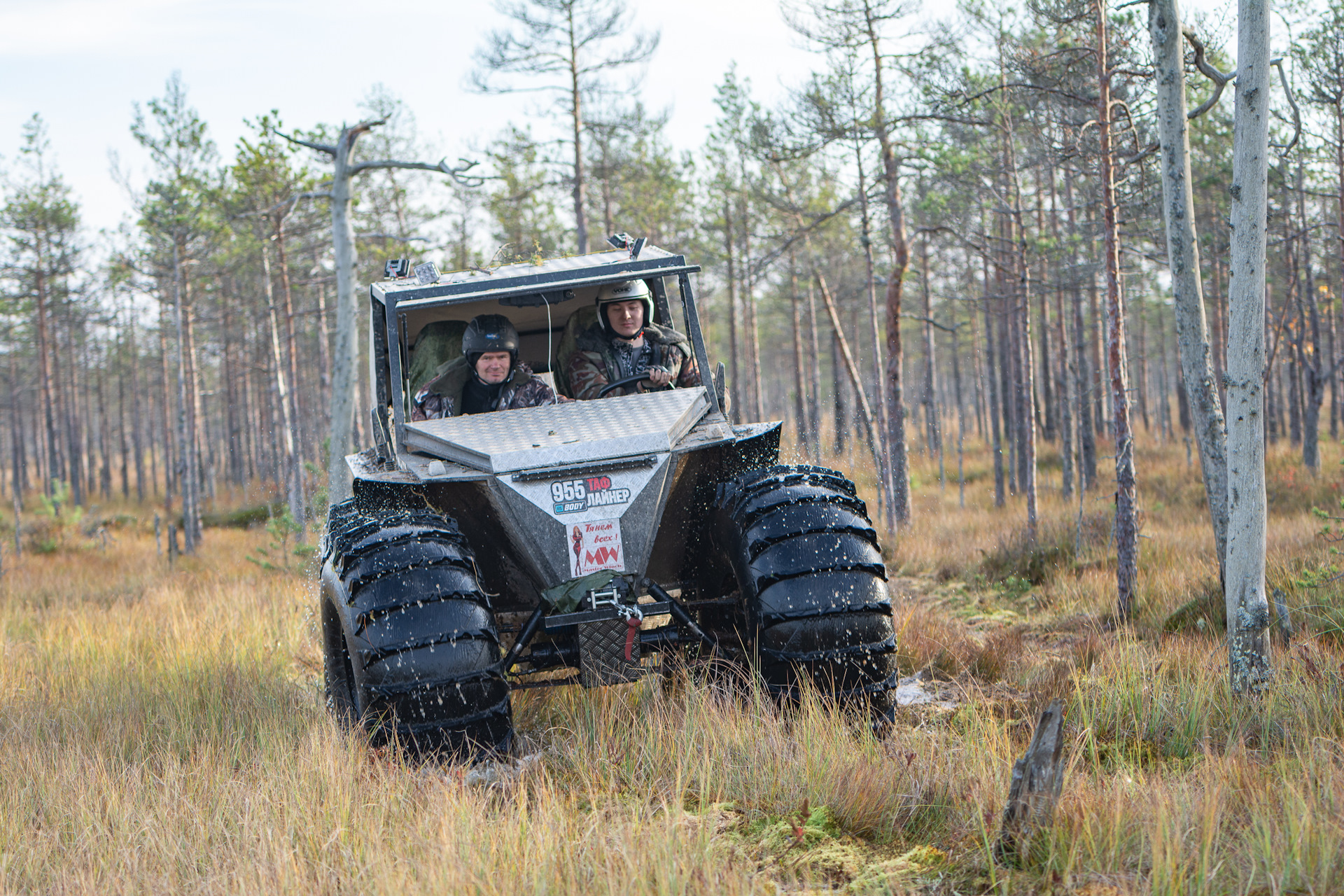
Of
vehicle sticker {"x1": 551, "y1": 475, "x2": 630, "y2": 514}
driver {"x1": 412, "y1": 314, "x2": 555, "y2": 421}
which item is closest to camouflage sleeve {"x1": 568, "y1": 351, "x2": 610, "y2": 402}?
driver {"x1": 412, "y1": 314, "x2": 555, "y2": 421}

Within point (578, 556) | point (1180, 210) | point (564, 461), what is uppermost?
point (1180, 210)

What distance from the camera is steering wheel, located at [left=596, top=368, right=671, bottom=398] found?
559 centimetres

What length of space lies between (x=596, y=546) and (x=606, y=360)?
70.6 inches

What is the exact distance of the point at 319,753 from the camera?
3.97 meters

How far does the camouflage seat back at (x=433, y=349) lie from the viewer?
5992 millimetres

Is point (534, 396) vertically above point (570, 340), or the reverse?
point (570, 340)

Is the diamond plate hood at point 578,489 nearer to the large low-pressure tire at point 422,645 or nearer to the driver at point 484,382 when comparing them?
the large low-pressure tire at point 422,645

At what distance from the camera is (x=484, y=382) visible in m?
5.74

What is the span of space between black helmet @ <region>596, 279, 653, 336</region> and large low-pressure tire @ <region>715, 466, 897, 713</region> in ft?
6.06

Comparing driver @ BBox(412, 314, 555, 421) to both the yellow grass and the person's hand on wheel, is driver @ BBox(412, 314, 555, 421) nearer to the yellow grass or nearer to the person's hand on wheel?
the person's hand on wheel

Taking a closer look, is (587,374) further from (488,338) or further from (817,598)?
(817,598)

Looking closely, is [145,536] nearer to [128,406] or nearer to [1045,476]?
[1045,476]

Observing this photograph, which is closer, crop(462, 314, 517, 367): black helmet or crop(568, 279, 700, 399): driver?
crop(462, 314, 517, 367): black helmet

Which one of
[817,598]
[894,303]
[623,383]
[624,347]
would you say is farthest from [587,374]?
[894,303]
